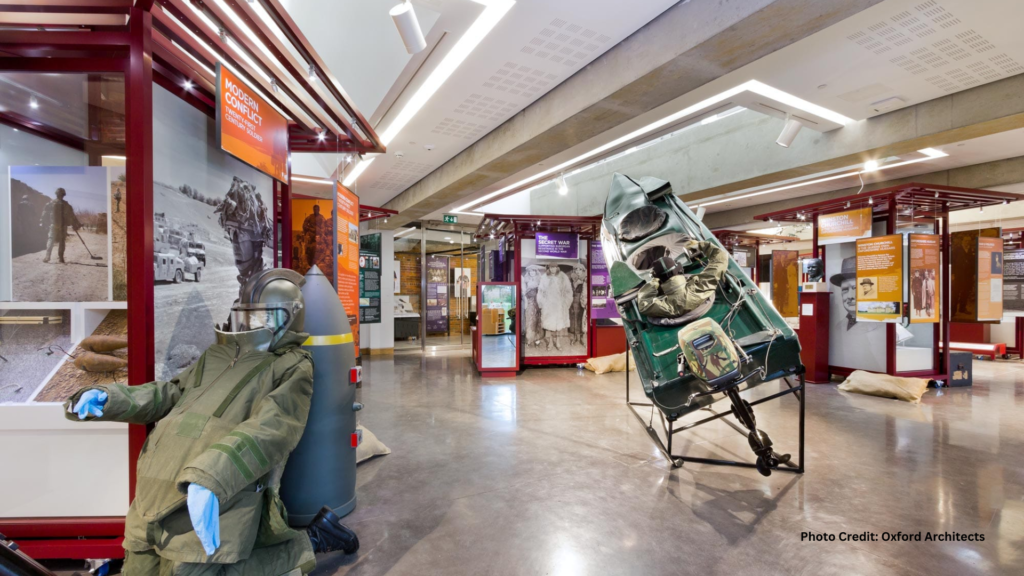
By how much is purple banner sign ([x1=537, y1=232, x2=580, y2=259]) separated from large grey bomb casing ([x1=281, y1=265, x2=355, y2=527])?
18.9 ft

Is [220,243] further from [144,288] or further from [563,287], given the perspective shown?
[563,287]

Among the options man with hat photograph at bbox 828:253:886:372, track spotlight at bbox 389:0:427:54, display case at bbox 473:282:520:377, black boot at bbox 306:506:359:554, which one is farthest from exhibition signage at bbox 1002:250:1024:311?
black boot at bbox 306:506:359:554

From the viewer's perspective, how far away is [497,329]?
8297 mm

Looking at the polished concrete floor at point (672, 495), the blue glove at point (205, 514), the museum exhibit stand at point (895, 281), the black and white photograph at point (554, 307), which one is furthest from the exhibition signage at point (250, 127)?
the museum exhibit stand at point (895, 281)

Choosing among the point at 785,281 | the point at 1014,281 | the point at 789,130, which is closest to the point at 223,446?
the point at 789,130

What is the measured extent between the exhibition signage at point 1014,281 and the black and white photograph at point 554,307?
9962mm

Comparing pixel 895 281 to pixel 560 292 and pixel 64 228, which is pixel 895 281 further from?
pixel 64 228

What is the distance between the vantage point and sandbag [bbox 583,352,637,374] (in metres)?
8.06

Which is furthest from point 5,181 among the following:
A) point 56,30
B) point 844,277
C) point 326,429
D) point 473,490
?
point 844,277

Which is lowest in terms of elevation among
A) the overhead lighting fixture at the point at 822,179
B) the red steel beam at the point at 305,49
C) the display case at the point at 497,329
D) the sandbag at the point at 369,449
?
the sandbag at the point at 369,449

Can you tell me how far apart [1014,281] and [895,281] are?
7423 mm

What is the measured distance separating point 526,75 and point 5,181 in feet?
12.9

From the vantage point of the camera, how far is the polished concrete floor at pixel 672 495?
2434mm

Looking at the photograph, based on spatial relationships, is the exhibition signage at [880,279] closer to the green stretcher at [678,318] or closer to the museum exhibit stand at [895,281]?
the museum exhibit stand at [895,281]
